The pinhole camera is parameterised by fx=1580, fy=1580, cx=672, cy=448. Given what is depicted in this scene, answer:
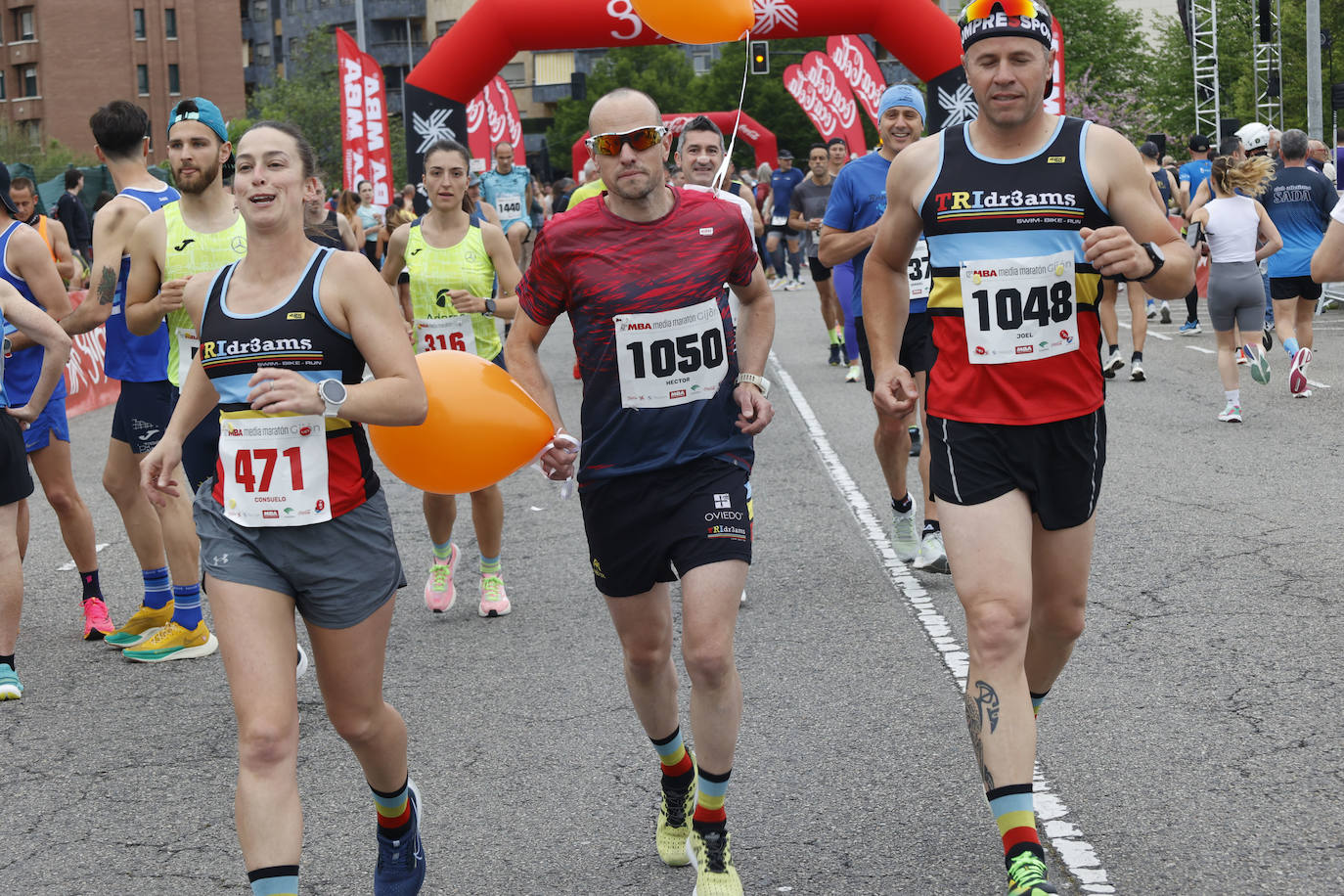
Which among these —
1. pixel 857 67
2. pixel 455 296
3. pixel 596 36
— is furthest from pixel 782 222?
pixel 455 296

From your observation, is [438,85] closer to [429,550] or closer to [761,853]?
[429,550]

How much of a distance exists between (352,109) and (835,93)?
10749mm

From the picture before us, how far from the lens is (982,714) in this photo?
3.98 m

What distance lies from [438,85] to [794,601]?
35.4 feet

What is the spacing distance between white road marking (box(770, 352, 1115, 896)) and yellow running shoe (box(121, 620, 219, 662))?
319 cm

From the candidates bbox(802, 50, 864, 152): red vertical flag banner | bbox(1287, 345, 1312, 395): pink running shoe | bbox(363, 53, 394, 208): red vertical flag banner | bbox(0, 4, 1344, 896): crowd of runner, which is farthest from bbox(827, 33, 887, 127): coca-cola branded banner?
bbox(0, 4, 1344, 896): crowd of runner

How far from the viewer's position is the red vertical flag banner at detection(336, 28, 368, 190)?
24938mm

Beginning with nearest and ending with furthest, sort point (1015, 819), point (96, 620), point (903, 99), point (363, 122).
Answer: point (1015, 819), point (96, 620), point (903, 99), point (363, 122)

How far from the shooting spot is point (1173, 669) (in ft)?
19.6

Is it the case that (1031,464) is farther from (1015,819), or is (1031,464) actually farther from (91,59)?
(91,59)

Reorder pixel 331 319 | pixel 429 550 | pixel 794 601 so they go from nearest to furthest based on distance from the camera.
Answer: pixel 331 319, pixel 794 601, pixel 429 550

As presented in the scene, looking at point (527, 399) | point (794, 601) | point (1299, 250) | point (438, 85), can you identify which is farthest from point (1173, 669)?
point (438, 85)

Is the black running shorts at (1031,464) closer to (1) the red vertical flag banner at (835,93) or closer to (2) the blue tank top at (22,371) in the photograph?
(2) the blue tank top at (22,371)

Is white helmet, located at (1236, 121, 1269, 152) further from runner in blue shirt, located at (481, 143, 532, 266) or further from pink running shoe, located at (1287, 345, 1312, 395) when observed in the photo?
runner in blue shirt, located at (481, 143, 532, 266)
